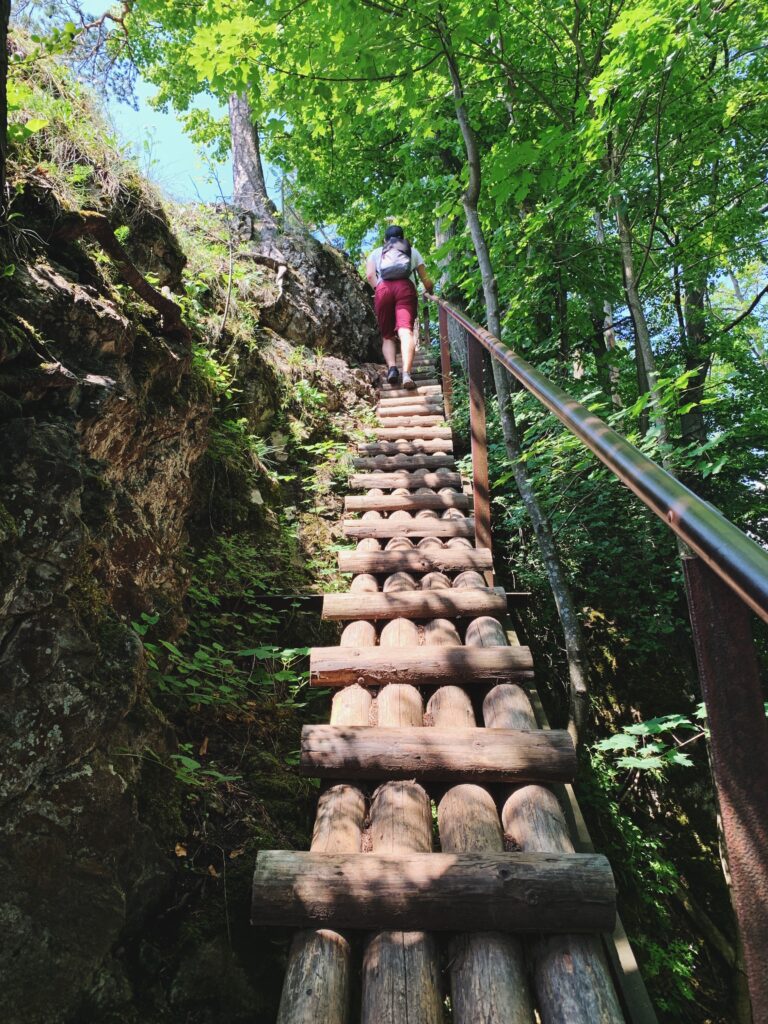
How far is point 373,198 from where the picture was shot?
9484mm

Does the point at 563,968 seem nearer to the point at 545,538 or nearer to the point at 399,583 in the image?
the point at 399,583

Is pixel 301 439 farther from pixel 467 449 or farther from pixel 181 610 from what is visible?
pixel 181 610

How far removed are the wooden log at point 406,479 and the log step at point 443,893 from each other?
3333 mm

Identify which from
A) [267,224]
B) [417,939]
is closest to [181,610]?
[417,939]

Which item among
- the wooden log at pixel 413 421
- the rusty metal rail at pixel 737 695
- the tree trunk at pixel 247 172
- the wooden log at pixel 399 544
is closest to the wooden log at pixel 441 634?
the wooden log at pixel 399 544

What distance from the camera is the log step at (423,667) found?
2.38 metres

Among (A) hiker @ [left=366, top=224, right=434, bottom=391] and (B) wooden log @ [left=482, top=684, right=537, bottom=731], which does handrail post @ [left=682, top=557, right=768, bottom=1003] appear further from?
(A) hiker @ [left=366, top=224, right=434, bottom=391]

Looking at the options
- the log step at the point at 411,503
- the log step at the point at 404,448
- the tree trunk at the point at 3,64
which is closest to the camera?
the tree trunk at the point at 3,64

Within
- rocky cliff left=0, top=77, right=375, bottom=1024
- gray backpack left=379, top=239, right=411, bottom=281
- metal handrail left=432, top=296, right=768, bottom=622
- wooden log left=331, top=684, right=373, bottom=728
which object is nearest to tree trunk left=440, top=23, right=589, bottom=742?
wooden log left=331, top=684, right=373, bottom=728

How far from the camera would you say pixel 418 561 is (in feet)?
11.1

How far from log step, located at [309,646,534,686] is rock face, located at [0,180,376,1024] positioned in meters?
0.69

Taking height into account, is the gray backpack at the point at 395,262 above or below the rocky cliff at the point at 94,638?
above

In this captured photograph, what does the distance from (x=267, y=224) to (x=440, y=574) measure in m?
7.78

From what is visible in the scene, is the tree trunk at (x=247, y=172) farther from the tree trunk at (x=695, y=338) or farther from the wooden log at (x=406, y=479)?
the tree trunk at (x=695, y=338)
